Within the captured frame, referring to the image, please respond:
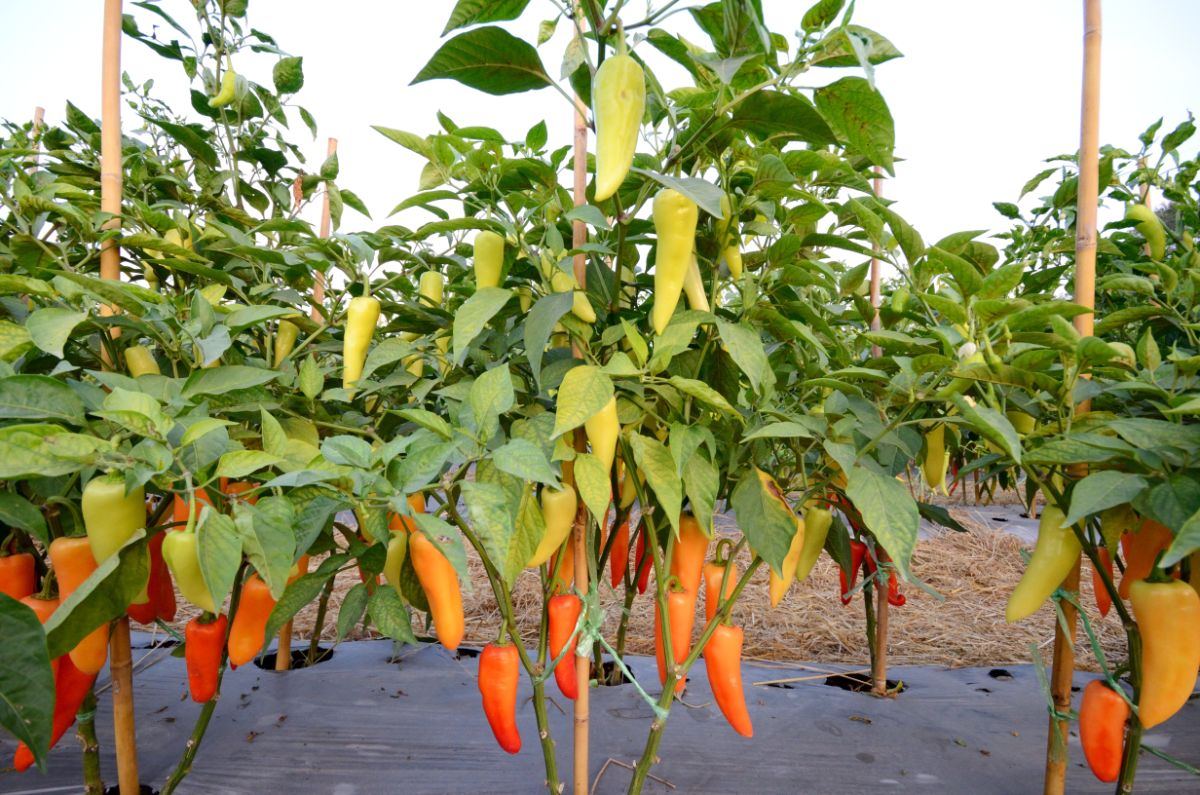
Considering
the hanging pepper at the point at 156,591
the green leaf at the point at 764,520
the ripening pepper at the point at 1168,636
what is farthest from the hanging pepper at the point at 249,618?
the ripening pepper at the point at 1168,636

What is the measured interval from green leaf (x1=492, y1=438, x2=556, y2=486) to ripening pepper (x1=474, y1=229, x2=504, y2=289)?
29 centimetres

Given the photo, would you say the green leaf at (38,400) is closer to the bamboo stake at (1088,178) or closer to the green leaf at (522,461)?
the green leaf at (522,461)

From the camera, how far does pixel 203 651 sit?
987mm

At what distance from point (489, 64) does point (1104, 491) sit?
34.1 inches

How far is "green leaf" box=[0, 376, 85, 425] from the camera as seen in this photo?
28.5 inches

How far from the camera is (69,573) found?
0.83 m

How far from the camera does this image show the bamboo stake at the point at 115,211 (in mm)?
996

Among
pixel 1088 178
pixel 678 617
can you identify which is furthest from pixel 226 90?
pixel 1088 178

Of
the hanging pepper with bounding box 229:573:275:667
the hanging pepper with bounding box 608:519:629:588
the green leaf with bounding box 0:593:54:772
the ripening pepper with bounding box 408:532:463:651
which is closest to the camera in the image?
the green leaf with bounding box 0:593:54:772

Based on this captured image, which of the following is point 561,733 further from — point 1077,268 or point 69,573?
point 1077,268

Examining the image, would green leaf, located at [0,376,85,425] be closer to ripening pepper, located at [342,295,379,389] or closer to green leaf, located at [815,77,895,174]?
ripening pepper, located at [342,295,379,389]

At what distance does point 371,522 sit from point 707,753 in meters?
0.99

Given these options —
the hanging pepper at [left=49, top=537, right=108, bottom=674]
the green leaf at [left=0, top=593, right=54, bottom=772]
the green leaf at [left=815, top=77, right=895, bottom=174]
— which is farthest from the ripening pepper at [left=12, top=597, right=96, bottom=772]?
the green leaf at [left=815, top=77, right=895, bottom=174]

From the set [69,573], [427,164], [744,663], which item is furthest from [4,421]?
[744,663]
